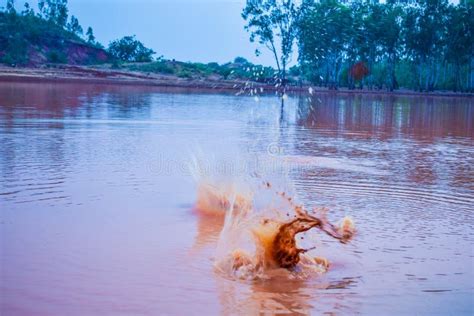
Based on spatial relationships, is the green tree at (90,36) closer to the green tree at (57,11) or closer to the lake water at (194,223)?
the green tree at (57,11)

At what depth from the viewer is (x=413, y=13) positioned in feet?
254

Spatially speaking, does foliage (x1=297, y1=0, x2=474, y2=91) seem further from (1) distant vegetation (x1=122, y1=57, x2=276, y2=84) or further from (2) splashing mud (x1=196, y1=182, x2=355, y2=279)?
(2) splashing mud (x1=196, y1=182, x2=355, y2=279)

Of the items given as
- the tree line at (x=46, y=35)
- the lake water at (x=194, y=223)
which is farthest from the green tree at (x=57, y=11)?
the lake water at (x=194, y=223)

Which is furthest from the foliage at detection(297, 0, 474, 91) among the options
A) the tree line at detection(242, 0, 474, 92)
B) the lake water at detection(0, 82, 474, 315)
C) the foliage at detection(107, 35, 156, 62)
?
the lake water at detection(0, 82, 474, 315)

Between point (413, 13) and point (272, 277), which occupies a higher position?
point (413, 13)

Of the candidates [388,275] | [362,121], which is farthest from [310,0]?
[388,275]

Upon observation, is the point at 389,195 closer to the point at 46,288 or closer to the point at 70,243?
the point at 70,243

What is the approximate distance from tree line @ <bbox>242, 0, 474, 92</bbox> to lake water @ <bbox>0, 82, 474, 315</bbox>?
52.8m

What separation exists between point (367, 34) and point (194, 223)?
71.7 metres

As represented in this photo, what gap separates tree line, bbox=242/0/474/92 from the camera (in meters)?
71.4

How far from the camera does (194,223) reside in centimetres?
934

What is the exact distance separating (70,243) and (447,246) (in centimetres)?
444

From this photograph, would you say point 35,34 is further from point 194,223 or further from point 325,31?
point 194,223

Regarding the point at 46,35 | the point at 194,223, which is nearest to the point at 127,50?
the point at 46,35
